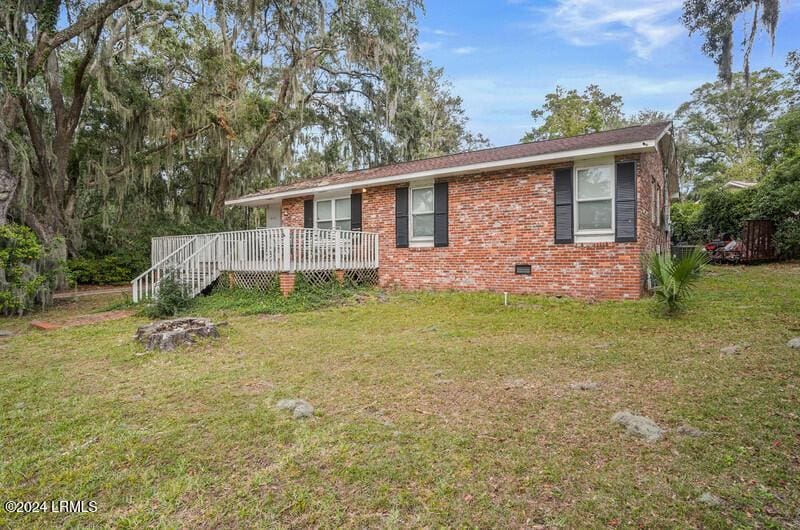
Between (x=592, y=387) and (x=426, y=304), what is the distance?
5.00 meters

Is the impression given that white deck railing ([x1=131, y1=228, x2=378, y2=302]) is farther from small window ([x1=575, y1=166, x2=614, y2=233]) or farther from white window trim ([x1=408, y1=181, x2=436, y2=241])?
small window ([x1=575, y1=166, x2=614, y2=233])

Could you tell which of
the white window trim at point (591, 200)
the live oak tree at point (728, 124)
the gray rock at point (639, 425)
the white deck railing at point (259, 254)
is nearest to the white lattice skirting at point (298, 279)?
the white deck railing at point (259, 254)

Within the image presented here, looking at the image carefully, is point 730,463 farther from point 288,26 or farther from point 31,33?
point 288,26

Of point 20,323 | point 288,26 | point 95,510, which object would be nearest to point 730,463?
point 95,510

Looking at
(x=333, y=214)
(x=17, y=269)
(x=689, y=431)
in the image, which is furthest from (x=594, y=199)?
(x=17, y=269)

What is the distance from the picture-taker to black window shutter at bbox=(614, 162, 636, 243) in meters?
7.72

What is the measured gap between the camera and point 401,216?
34.8 ft

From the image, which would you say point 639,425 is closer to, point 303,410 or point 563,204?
point 303,410

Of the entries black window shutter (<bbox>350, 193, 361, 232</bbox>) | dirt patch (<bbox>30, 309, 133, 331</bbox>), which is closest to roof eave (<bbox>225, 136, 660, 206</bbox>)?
black window shutter (<bbox>350, 193, 361, 232</bbox>)

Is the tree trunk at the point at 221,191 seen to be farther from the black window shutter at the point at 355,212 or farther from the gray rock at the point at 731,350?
the gray rock at the point at 731,350

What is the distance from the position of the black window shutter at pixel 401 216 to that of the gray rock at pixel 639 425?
7837mm

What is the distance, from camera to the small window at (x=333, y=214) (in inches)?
461

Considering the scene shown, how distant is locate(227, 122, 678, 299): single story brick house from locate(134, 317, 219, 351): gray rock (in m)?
5.50

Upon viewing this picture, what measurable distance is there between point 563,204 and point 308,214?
725cm
